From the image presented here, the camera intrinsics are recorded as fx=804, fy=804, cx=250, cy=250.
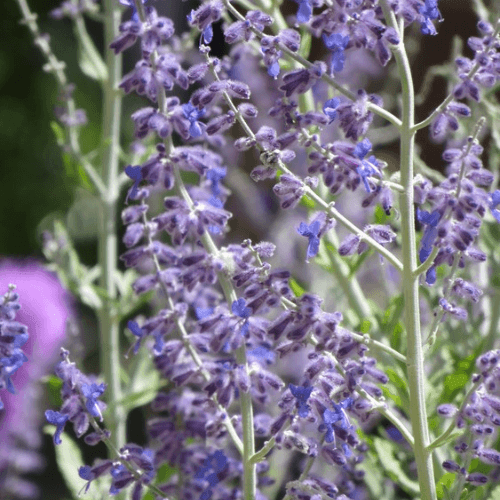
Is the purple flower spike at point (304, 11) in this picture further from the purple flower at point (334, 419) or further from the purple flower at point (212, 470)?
the purple flower at point (212, 470)

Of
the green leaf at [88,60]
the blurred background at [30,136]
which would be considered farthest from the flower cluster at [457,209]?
the blurred background at [30,136]

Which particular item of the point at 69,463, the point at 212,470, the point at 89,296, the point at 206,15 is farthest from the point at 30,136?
the point at 206,15

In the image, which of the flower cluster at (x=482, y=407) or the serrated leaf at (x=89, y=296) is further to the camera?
the serrated leaf at (x=89, y=296)

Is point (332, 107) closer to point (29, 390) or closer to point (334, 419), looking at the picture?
point (334, 419)

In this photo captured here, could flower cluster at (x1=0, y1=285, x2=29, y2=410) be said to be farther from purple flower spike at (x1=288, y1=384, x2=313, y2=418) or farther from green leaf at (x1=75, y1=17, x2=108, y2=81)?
green leaf at (x1=75, y1=17, x2=108, y2=81)

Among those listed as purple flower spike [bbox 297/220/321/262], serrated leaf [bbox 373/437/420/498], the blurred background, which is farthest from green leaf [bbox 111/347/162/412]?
the blurred background

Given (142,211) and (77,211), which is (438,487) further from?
(77,211)
